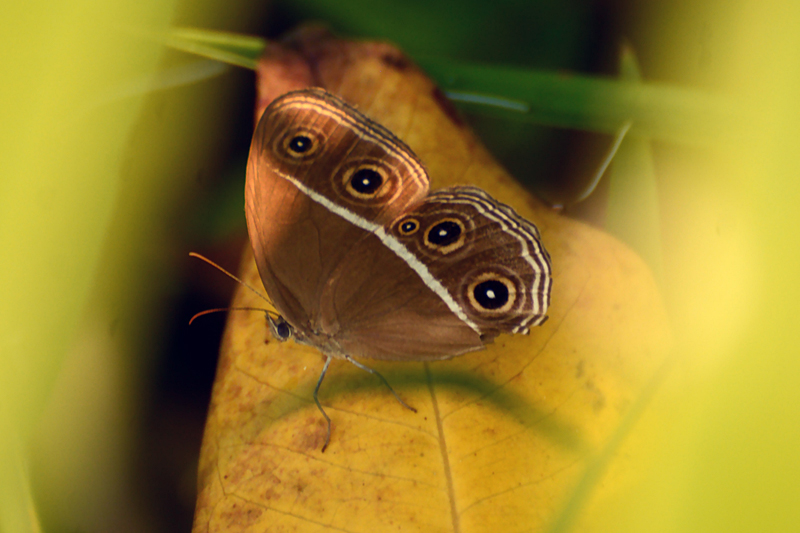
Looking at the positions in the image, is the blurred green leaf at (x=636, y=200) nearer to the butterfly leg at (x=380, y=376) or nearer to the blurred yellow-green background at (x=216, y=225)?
the blurred yellow-green background at (x=216, y=225)

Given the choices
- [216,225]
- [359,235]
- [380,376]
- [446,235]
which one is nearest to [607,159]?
[446,235]

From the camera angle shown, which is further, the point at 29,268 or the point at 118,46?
the point at 118,46

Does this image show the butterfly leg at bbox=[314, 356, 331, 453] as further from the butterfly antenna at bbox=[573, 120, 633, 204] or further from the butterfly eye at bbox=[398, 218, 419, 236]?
the butterfly antenna at bbox=[573, 120, 633, 204]

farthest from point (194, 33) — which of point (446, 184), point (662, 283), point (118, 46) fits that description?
point (662, 283)

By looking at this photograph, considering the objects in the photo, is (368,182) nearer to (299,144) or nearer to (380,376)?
(299,144)

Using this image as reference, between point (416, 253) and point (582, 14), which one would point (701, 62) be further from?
point (416, 253)
